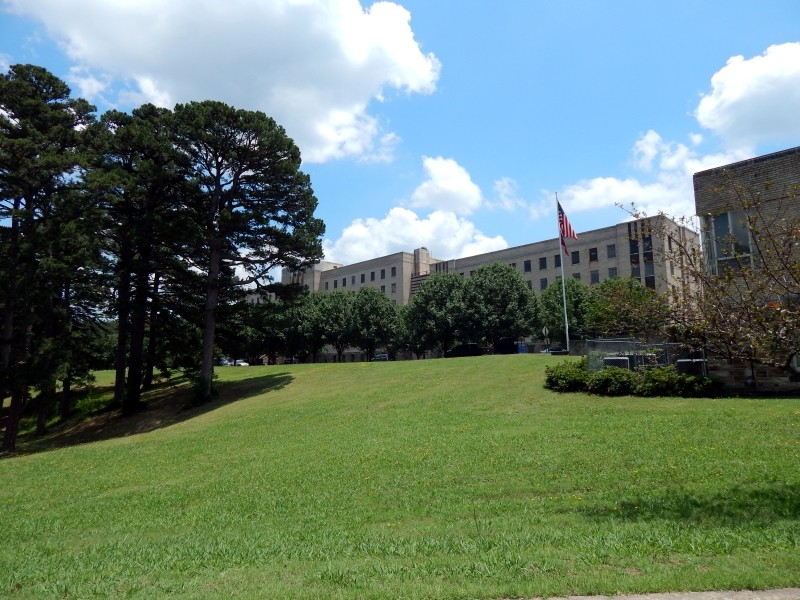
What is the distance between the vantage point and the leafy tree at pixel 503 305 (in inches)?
2457

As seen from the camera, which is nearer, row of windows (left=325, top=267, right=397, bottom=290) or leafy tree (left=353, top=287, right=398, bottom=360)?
leafy tree (left=353, top=287, right=398, bottom=360)

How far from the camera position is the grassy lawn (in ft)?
19.3

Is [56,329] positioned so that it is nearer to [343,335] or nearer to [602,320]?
[602,320]

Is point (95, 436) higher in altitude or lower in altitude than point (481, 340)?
lower

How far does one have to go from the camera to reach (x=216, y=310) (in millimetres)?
33438

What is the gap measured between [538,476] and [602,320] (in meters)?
3.09

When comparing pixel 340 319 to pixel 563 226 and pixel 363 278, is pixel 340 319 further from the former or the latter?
pixel 563 226

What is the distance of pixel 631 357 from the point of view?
23.3 metres

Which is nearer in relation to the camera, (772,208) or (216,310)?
(772,208)

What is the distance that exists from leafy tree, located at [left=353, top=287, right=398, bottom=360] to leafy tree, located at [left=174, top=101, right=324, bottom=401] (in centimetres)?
3993

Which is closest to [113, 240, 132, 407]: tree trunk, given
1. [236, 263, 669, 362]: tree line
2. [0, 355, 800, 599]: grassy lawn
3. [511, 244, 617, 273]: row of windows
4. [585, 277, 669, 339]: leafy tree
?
[236, 263, 669, 362]: tree line

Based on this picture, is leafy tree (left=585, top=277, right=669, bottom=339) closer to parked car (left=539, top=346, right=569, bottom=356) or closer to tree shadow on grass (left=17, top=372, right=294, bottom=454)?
tree shadow on grass (left=17, top=372, right=294, bottom=454)

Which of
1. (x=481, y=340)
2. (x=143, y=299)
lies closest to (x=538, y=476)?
(x=143, y=299)

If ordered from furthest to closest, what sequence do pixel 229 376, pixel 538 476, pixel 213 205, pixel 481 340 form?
pixel 481 340 < pixel 229 376 < pixel 213 205 < pixel 538 476
